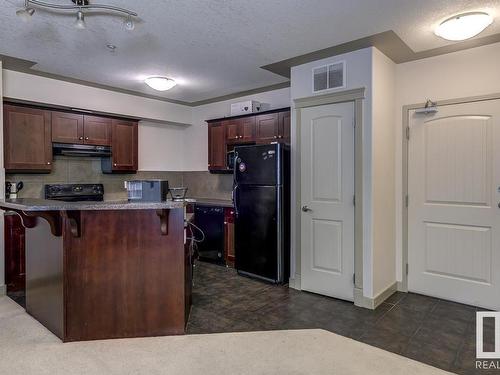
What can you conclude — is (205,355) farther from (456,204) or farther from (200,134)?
(200,134)

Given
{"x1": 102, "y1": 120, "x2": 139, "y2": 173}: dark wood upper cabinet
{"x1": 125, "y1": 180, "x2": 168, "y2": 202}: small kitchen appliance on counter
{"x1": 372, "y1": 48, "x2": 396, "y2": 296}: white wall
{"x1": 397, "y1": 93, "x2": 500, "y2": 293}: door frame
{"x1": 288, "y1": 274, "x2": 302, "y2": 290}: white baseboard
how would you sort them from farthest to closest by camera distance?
{"x1": 102, "y1": 120, "x2": 139, "y2": 173}: dark wood upper cabinet < {"x1": 288, "y1": 274, "x2": 302, "y2": 290}: white baseboard < {"x1": 397, "y1": 93, "x2": 500, "y2": 293}: door frame < {"x1": 372, "y1": 48, "x2": 396, "y2": 296}: white wall < {"x1": 125, "y1": 180, "x2": 168, "y2": 202}: small kitchen appliance on counter

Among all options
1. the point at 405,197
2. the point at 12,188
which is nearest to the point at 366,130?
the point at 405,197

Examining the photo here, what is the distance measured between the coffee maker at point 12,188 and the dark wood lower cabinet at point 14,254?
512mm

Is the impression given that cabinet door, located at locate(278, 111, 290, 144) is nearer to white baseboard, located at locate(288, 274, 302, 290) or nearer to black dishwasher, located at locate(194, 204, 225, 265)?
black dishwasher, located at locate(194, 204, 225, 265)

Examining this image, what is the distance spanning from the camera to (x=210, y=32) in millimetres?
2992

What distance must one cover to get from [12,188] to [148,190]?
2528mm

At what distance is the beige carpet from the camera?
222 centimetres

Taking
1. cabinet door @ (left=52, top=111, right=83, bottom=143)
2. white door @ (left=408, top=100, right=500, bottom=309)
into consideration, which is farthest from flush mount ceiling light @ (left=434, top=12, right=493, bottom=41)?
cabinet door @ (left=52, top=111, right=83, bottom=143)

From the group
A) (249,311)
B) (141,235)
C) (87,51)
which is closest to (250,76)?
(87,51)

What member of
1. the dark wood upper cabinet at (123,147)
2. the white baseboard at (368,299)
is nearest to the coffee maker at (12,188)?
the dark wood upper cabinet at (123,147)

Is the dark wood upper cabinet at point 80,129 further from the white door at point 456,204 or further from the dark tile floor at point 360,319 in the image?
the white door at point 456,204

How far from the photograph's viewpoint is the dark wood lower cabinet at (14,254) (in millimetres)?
3736

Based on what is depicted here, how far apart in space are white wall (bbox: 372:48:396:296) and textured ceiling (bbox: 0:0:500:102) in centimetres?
39

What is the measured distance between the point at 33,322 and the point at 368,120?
3.66 metres
